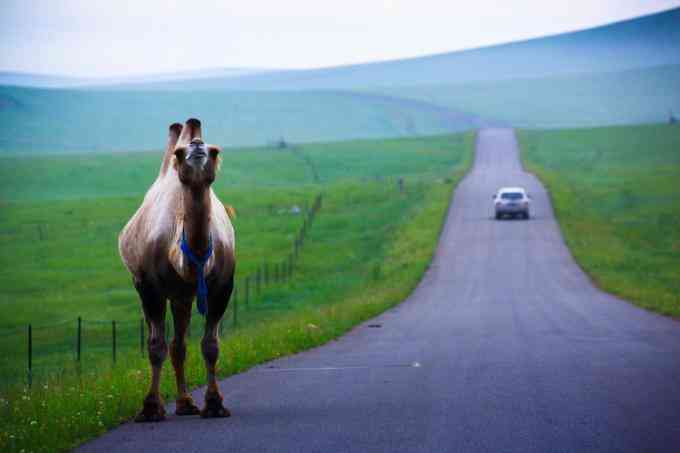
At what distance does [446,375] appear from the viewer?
1427 cm

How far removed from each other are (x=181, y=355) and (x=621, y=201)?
221ft

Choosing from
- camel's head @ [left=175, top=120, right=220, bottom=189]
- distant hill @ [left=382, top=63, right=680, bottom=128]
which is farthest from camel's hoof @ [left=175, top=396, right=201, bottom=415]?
distant hill @ [left=382, top=63, right=680, bottom=128]

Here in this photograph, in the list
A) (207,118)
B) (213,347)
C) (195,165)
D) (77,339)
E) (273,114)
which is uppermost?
(273,114)

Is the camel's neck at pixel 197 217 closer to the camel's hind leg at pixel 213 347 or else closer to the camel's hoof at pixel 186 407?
the camel's hind leg at pixel 213 347

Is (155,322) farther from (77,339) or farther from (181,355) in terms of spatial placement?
(77,339)

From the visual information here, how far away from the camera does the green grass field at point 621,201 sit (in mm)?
39438

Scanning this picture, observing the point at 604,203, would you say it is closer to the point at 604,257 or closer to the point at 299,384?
the point at 604,257

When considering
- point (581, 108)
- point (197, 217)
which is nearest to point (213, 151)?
point (197, 217)

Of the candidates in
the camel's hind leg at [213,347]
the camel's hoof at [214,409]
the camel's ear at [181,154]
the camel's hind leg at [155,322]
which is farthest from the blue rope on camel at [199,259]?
the camel's hoof at [214,409]

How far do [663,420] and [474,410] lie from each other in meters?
1.81

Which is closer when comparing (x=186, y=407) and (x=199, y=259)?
(x=199, y=259)

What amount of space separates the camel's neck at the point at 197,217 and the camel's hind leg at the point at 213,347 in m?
1.14

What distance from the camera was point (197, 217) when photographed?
10109mm

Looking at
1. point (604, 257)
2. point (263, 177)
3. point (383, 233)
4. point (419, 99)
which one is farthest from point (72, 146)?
point (604, 257)
